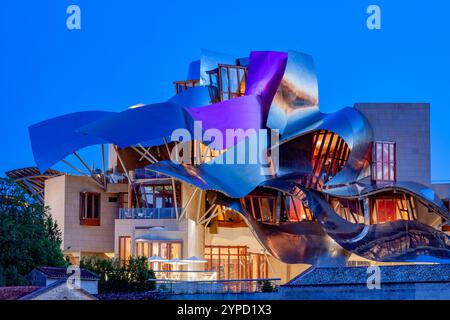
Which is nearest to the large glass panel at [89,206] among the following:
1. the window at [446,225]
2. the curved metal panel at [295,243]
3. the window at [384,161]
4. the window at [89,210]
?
the window at [89,210]

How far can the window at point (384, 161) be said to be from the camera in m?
59.2

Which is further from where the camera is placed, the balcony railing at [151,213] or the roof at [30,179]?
the roof at [30,179]

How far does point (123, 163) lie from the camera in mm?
57500

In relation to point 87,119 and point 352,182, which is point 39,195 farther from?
point 352,182

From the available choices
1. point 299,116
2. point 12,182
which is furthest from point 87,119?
point 299,116

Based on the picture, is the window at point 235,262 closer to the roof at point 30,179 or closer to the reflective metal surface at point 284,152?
the reflective metal surface at point 284,152

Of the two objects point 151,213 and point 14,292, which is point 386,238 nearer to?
point 151,213

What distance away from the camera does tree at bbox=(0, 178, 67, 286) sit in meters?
44.0

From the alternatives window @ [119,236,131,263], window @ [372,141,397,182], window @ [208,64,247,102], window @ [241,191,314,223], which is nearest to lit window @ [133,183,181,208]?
window @ [119,236,131,263]

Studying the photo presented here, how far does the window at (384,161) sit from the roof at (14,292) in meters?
27.0

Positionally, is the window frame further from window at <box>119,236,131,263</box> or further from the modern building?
window at <box>119,236,131,263</box>

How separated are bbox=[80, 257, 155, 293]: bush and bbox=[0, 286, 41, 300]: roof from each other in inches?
264

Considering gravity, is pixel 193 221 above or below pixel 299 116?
below
